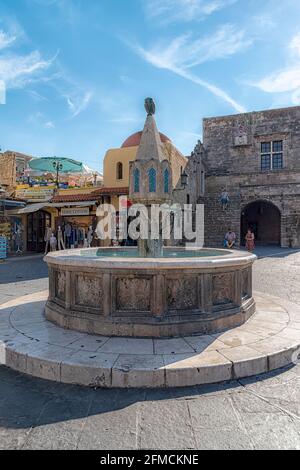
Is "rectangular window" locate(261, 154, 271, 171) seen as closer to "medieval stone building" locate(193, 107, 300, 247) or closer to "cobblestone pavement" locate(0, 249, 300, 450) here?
"medieval stone building" locate(193, 107, 300, 247)

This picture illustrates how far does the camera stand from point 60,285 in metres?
4.72

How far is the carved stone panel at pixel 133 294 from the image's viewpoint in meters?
4.04

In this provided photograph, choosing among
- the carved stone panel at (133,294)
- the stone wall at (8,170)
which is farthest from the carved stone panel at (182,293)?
the stone wall at (8,170)

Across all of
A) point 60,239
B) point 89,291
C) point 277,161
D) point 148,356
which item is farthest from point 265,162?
point 148,356

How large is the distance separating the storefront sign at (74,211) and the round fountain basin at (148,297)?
14.5 m

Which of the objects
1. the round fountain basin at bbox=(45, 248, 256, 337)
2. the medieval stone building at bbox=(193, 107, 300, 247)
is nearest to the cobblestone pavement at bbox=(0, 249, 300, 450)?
the round fountain basin at bbox=(45, 248, 256, 337)

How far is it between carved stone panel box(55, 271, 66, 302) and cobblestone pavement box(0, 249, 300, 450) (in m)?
1.44

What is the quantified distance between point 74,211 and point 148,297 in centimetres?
1587

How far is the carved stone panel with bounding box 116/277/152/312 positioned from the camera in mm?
4039

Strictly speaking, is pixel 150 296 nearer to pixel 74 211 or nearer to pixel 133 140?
pixel 74 211

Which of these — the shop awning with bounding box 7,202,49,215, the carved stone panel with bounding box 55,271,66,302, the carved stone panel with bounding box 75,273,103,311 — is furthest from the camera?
the shop awning with bounding box 7,202,49,215

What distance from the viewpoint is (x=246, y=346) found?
3.60 m

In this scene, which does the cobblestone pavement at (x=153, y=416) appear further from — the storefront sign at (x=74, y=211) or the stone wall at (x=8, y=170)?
the stone wall at (x=8, y=170)
